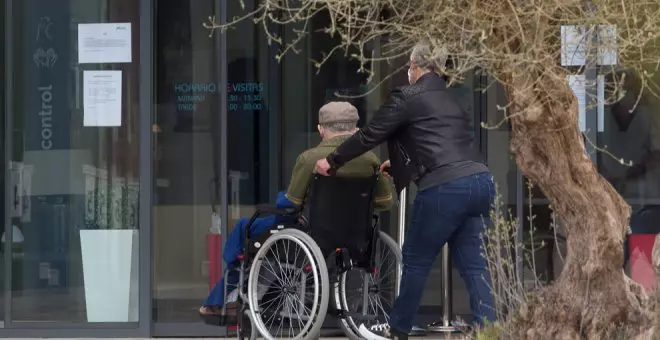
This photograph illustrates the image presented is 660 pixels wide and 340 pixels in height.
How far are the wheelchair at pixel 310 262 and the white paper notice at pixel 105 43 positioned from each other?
2.40 m

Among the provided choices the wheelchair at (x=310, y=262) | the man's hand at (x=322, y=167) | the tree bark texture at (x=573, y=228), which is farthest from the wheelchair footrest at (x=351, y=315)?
the tree bark texture at (x=573, y=228)

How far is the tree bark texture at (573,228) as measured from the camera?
562 cm

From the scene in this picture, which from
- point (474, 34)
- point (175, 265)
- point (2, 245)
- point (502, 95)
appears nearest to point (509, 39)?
point (474, 34)

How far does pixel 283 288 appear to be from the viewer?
6.97 metres

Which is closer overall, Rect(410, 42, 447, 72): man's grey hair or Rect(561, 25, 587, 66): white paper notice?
Rect(561, 25, 587, 66): white paper notice

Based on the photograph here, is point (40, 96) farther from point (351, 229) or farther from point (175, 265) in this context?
point (351, 229)

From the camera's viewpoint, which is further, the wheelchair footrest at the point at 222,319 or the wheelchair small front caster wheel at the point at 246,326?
the wheelchair footrest at the point at 222,319

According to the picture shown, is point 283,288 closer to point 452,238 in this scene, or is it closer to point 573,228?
point 452,238

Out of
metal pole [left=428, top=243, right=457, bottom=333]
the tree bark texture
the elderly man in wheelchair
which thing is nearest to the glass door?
metal pole [left=428, top=243, right=457, bottom=333]

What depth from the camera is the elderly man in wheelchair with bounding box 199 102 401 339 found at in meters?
6.87

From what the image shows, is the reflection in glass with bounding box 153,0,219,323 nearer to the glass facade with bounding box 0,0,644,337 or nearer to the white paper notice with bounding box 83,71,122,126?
the glass facade with bounding box 0,0,644,337

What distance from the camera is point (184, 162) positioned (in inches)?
360

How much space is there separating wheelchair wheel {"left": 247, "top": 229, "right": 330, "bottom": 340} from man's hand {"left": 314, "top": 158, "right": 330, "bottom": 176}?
339 millimetres

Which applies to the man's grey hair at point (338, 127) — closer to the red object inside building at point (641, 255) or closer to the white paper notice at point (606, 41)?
the white paper notice at point (606, 41)
